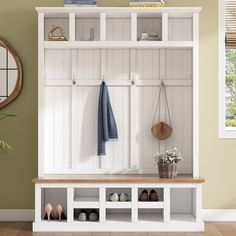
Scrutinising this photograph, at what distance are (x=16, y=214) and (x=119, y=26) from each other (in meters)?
2.37

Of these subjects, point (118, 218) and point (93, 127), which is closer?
point (118, 218)

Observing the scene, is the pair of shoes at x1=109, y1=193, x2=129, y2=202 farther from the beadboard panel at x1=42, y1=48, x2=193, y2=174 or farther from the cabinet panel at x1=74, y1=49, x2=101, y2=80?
the cabinet panel at x1=74, y1=49, x2=101, y2=80

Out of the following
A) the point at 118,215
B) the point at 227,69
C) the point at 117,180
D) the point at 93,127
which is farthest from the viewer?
the point at 227,69

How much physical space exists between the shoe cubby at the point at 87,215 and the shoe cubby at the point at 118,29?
1.86 meters

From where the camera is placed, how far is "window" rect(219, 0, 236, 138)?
6133 millimetres

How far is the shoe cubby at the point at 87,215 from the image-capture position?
5688mm

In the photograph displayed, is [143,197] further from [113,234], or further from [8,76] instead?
[8,76]

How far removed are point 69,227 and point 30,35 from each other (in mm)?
2149

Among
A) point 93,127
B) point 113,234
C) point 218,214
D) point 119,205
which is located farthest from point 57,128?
point 218,214

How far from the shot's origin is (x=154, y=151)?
6078 millimetres

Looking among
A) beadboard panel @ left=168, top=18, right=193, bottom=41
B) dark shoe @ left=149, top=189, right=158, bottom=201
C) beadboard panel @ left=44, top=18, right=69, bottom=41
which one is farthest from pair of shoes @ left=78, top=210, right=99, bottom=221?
beadboard panel @ left=168, top=18, right=193, bottom=41

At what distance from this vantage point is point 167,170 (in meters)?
5.64

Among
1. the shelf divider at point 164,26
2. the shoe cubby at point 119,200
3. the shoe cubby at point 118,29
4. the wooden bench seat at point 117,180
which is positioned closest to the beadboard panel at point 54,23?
the shoe cubby at point 118,29

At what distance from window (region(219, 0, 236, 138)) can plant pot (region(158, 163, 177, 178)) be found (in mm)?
814
